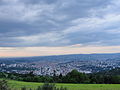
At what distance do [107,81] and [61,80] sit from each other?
27.5 feet

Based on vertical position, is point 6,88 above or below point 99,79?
above

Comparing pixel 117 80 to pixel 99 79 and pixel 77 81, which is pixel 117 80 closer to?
pixel 99 79

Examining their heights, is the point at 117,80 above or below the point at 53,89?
below

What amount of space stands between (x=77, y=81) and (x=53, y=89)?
23592mm

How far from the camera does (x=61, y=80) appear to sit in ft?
119

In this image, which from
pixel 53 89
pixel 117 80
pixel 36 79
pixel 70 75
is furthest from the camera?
pixel 36 79

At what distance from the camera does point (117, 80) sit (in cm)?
3384

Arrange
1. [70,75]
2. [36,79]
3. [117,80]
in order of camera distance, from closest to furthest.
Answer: [117,80]
[70,75]
[36,79]

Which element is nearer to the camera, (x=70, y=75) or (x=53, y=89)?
(x=53, y=89)

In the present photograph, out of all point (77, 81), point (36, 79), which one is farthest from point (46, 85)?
point (36, 79)

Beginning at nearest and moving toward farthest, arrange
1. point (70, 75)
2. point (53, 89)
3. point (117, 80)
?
1. point (53, 89)
2. point (117, 80)
3. point (70, 75)

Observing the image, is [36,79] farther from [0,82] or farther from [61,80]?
[0,82]

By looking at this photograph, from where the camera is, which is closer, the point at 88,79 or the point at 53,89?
the point at 53,89

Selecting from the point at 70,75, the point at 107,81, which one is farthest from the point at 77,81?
the point at 107,81
